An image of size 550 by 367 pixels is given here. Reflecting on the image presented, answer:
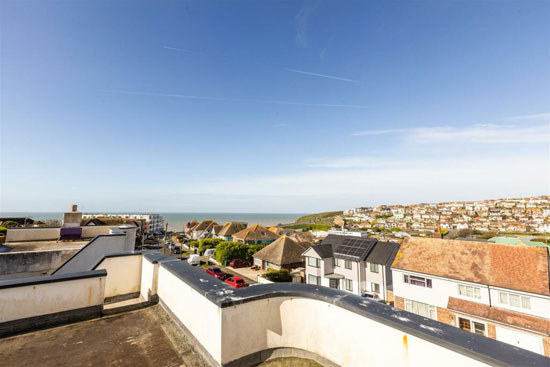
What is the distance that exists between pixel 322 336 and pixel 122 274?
5.22 metres

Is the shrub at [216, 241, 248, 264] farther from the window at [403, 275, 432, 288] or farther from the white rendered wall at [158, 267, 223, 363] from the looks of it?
the white rendered wall at [158, 267, 223, 363]

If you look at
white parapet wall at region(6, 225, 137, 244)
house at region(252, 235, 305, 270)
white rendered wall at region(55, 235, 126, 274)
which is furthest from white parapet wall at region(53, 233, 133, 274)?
house at region(252, 235, 305, 270)

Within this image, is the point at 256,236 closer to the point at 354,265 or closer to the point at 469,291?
the point at 354,265

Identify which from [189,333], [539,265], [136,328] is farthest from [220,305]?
[539,265]

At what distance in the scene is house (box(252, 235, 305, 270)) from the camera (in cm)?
3275

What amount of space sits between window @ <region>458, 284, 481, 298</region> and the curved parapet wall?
21.3m

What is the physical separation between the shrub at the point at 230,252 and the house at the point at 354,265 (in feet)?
39.4

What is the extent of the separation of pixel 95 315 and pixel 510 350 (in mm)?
6682

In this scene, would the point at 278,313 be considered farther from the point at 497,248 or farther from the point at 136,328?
the point at 497,248

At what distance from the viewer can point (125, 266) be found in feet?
19.4

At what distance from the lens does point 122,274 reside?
5855mm

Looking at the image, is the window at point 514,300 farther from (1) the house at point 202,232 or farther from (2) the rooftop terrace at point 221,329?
(1) the house at point 202,232

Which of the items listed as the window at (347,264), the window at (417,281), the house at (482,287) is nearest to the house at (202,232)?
the window at (347,264)

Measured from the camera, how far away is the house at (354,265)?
26.0m
